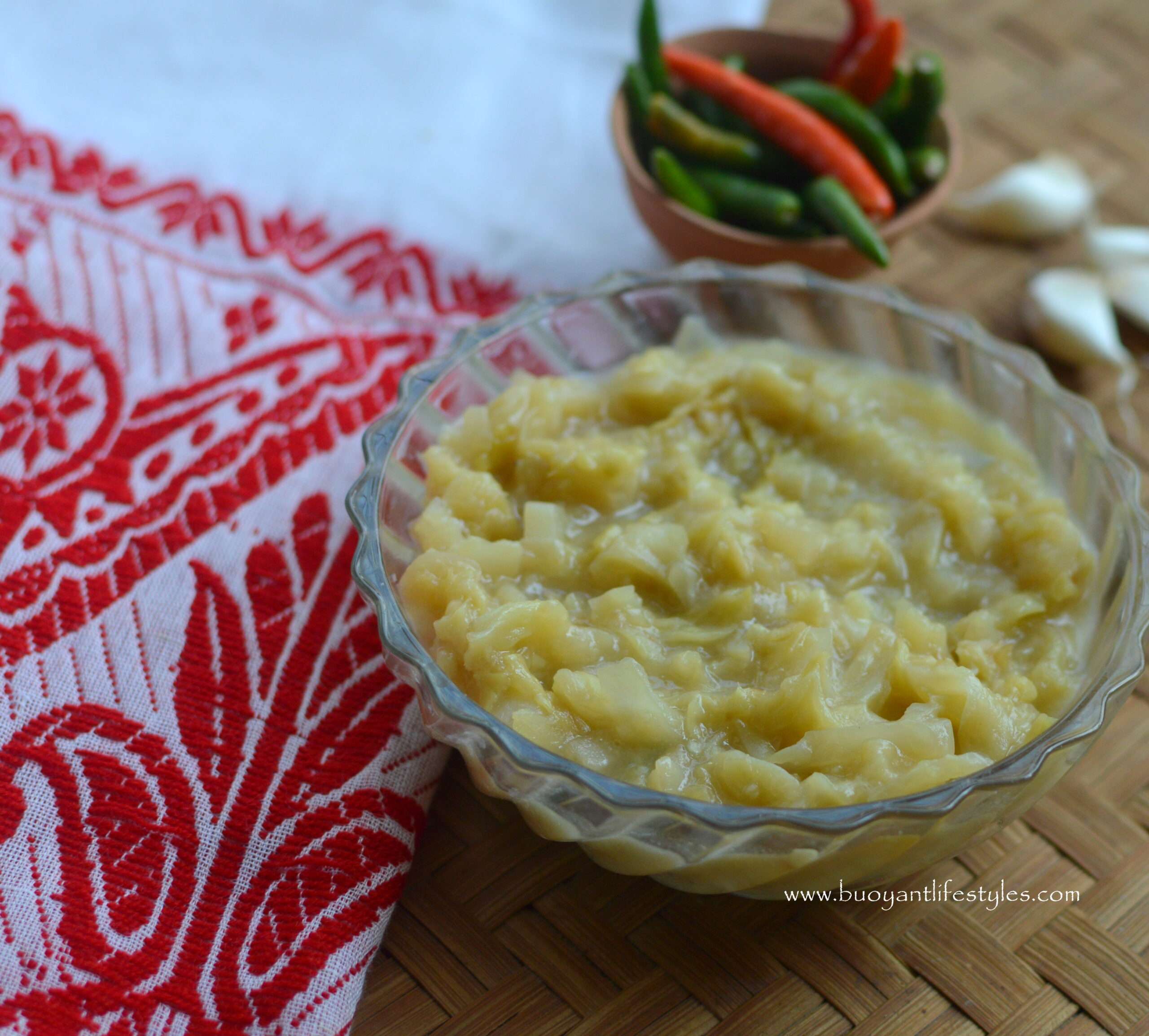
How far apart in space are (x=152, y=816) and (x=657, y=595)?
864 millimetres

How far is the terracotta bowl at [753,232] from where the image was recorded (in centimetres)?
264

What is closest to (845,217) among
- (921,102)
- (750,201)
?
(750,201)

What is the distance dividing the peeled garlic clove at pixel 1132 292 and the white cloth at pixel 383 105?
1.12 meters

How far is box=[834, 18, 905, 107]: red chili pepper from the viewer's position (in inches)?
113

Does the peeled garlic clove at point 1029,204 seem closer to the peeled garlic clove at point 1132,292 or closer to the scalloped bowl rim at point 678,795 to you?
the peeled garlic clove at point 1132,292

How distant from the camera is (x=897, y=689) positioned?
5.89 ft

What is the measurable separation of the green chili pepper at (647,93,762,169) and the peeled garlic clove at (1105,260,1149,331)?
0.92m

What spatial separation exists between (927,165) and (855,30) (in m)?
0.46

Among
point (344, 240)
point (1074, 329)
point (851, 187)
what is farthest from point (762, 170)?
point (344, 240)

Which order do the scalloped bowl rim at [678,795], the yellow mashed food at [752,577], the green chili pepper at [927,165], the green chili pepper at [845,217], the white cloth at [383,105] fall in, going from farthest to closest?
the white cloth at [383,105], the green chili pepper at [927,165], the green chili pepper at [845,217], the yellow mashed food at [752,577], the scalloped bowl rim at [678,795]

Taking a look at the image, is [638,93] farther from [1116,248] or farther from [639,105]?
[1116,248]

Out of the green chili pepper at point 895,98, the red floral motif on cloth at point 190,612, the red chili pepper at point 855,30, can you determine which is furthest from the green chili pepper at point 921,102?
the red floral motif on cloth at point 190,612

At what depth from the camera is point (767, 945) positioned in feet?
6.06

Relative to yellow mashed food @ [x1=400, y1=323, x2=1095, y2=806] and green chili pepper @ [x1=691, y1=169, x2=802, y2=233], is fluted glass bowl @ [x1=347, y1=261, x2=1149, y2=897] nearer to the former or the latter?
yellow mashed food @ [x1=400, y1=323, x2=1095, y2=806]
